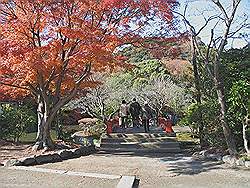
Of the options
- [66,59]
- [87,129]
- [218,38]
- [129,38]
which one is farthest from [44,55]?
[87,129]

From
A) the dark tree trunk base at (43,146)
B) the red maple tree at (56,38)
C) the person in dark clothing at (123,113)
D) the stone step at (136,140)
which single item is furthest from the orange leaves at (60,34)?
the person in dark clothing at (123,113)

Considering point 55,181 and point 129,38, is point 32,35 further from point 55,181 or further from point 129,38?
point 55,181

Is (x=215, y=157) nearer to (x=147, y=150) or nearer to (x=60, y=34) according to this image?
(x=147, y=150)

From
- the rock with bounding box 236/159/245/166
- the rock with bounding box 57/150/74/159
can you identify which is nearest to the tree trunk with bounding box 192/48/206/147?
the rock with bounding box 236/159/245/166

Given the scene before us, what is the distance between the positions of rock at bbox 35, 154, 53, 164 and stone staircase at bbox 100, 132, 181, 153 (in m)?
3.60

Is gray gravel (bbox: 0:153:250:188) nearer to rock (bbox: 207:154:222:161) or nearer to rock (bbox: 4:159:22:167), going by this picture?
rock (bbox: 4:159:22:167)

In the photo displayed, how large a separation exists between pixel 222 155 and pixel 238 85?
2.38m

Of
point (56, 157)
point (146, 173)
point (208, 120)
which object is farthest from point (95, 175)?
point (208, 120)

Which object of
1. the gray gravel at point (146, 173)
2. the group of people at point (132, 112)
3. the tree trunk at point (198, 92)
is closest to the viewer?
the gray gravel at point (146, 173)

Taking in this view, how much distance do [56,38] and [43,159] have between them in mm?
4157

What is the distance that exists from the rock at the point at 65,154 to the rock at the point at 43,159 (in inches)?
22.7

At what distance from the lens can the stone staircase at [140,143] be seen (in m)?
14.0

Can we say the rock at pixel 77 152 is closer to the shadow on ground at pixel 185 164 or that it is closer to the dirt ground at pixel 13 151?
the dirt ground at pixel 13 151

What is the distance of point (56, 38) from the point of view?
1205cm
